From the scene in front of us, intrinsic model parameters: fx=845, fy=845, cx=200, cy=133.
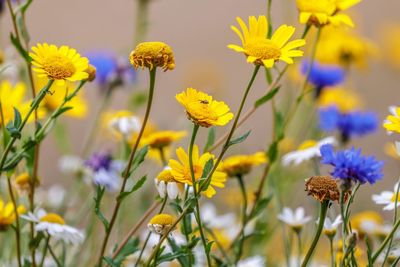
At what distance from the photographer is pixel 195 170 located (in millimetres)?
825

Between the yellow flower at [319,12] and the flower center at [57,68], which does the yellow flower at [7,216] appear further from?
the yellow flower at [319,12]

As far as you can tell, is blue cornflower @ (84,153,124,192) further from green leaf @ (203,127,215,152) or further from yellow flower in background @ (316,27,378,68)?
yellow flower in background @ (316,27,378,68)

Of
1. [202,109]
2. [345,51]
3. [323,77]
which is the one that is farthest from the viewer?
[345,51]

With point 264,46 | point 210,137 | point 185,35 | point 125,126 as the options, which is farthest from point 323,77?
point 185,35

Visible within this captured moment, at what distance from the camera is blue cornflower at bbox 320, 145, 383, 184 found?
81cm

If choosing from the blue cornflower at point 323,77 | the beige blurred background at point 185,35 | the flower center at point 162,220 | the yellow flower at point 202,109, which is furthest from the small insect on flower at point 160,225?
the beige blurred background at point 185,35

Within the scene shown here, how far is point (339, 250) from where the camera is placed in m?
0.99

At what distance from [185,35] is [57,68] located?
136 inches

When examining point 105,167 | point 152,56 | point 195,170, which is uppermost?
point 152,56

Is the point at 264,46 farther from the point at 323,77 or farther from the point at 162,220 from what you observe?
the point at 323,77

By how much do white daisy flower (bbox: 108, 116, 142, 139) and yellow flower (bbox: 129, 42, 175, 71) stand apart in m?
0.45

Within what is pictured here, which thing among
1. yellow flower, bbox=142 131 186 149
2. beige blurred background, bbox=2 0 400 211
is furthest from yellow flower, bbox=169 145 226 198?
beige blurred background, bbox=2 0 400 211

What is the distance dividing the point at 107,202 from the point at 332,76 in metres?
0.47

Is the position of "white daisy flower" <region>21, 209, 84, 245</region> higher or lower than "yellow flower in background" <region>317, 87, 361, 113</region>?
lower
